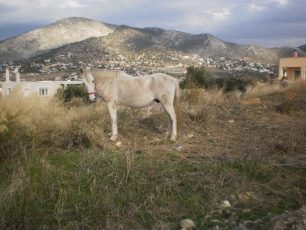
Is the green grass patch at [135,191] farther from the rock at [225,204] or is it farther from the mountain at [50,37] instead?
the mountain at [50,37]

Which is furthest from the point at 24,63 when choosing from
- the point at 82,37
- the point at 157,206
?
the point at 157,206

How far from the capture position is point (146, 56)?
1797 inches

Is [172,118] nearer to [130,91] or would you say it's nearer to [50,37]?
[130,91]

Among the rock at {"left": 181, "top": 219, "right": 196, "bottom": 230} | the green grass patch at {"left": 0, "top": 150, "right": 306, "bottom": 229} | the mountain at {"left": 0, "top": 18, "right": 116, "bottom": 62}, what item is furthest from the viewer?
the mountain at {"left": 0, "top": 18, "right": 116, "bottom": 62}

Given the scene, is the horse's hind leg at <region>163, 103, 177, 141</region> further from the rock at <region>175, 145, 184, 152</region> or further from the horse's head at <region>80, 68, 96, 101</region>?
the horse's head at <region>80, 68, 96, 101</region>

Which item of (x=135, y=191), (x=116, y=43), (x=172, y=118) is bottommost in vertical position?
(x=135, y=191)

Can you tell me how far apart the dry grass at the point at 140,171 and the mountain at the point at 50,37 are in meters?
46.7

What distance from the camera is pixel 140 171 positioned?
25.0 ft

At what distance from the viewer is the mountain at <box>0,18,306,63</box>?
48938 mm

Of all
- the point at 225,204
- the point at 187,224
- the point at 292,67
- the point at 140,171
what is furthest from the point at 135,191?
the point at 292,67

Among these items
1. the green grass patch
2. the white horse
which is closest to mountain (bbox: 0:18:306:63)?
the white horse

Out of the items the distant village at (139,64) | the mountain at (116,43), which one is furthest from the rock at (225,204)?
the mountain at (116,43)

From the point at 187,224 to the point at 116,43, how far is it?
1743 inches

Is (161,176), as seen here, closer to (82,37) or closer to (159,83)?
(159,83)
